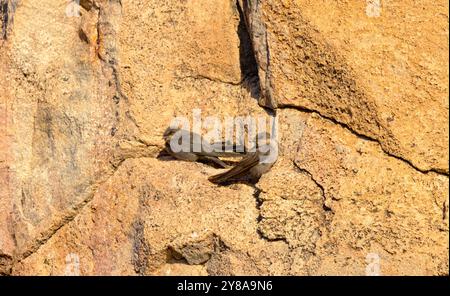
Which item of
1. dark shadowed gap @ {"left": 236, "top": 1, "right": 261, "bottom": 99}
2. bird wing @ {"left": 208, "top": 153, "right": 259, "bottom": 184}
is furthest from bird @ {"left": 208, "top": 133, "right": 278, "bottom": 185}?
dark shadowed gap @ {"left": 236, "top": 1, "right": 261, "bottom": 99}

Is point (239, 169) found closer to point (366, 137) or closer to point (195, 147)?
point (195, 147)

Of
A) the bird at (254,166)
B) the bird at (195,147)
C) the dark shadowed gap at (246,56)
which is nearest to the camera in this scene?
the bird at (254,166)

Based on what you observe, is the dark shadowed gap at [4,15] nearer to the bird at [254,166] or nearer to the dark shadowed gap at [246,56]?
the dark shadowed gap at [246,56]

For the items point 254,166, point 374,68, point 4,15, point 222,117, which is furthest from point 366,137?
point 4,15

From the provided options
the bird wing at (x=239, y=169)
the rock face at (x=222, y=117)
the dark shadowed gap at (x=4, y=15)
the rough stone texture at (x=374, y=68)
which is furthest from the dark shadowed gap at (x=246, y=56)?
the dark shadowed gap at (x=4, y=15)

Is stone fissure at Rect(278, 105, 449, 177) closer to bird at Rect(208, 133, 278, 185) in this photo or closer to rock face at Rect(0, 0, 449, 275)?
rock face at Rect(0, 0, 449, 275)

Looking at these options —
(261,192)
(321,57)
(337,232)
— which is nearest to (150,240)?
(261,192)
